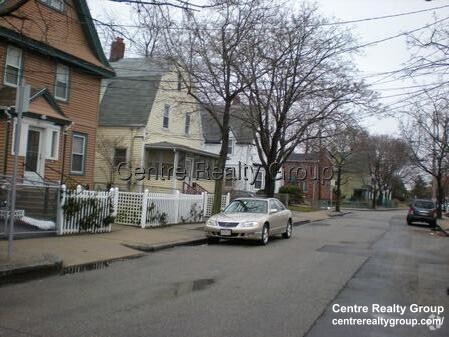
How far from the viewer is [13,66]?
18859mm

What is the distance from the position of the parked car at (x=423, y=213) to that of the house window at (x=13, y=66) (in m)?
23.5

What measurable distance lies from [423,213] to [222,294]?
2585 cm

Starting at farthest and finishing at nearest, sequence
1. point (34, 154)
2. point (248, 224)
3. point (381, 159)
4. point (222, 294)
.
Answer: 1. point (381, 159)
2. point (34, 154)
3. point (248, 224)
4. point (222, 294)

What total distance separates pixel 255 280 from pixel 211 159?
2756 cm

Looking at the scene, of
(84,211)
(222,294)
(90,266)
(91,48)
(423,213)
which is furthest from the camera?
(423,213)

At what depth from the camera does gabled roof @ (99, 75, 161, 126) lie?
31453mm

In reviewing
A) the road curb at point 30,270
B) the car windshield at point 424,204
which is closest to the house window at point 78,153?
the road curb at point 30,270

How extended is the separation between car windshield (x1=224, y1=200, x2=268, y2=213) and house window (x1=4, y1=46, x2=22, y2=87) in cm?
895

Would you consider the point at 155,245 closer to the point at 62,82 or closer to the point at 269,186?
the point at 62,82

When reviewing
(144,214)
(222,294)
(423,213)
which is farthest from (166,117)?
(222,294)

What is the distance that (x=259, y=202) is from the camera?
17156mm

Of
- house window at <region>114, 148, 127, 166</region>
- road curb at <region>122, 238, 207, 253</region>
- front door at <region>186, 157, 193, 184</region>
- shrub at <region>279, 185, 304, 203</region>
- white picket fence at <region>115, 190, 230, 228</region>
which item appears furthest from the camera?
shrub at <region>279, 185, 304, 203</region>

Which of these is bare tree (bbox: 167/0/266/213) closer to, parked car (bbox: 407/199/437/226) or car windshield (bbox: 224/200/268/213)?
car windshield (bbox: 224/200/268/213)

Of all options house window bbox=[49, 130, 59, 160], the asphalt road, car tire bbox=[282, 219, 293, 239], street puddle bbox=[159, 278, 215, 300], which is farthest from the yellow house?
street puddle bbox=[159, 278, 215, 300]
